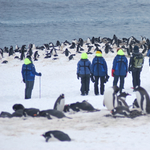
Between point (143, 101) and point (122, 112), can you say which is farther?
point (143, 101)

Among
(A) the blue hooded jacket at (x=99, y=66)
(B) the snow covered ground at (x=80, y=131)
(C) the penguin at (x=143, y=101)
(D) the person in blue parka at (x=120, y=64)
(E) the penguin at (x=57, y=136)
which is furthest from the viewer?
(A) the blue hooded jacket at (x=99, y=66)

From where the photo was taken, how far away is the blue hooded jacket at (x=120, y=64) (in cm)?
845

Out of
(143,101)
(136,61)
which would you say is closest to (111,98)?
(143,101)

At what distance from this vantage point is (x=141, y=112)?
5730mm

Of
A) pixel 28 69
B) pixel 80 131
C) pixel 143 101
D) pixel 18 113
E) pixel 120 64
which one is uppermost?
pixel 120 64

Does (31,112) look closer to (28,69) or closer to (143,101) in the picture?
(143,101)

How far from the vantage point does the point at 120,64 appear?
848cm

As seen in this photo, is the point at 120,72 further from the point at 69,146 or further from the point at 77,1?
the point at 77,1

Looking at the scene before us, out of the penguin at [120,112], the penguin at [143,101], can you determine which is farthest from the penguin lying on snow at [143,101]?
the penguin at [120,112]

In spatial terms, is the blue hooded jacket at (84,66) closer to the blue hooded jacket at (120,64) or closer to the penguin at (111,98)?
the blue hooded jacket at (120,64)

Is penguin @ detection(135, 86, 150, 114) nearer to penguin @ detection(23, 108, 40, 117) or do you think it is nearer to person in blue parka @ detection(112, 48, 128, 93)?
penguin @ detection(23, 108, 40, 117)

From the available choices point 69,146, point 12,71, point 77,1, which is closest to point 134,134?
point 69,146

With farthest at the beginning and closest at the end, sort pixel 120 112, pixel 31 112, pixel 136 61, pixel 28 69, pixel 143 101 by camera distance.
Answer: pixel 136 61 < pixel 28 69 < pixel 31 112 < pixel 143 101 < pixel 120 112

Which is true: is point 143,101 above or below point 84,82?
below
